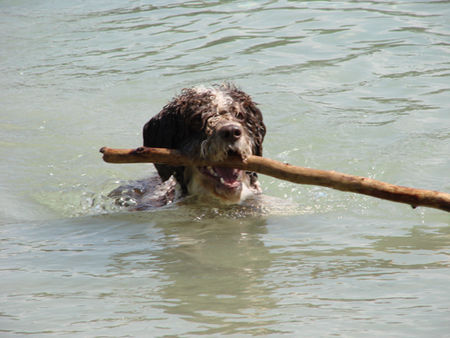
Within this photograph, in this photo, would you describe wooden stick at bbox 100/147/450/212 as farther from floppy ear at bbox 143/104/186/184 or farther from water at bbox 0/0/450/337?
floppy ear at bbox 143/104/186/184

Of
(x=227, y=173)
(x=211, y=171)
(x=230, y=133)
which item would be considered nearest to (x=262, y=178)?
(x=227, y=173)

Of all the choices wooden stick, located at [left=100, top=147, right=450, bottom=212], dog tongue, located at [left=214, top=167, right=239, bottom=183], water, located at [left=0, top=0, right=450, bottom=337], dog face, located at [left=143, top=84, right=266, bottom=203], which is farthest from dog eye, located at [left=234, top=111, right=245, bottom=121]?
water, located at [left=0, top=0, right=450, bottom=337]

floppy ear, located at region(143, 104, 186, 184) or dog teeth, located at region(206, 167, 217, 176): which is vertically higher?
floppy ear, located at region(143, 104, 186, 184)

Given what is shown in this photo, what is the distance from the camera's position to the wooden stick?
439 cm

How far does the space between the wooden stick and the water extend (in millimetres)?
360

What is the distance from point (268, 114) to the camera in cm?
940

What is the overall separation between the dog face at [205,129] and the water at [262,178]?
250mm

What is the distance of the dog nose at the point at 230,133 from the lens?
5.25 meters

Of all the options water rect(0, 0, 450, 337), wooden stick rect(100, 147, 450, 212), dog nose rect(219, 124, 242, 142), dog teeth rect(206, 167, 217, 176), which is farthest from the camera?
dog teeth rect(206, 167, 217, 176)

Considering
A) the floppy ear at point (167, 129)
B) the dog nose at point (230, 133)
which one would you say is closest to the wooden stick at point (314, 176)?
the dog nose at point (230, 133)

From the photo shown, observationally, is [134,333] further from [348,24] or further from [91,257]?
[348,24]

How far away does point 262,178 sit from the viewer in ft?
25.4

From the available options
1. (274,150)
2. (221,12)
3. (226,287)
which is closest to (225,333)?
(226,287)

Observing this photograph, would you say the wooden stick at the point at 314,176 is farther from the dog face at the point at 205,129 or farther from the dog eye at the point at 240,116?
the dog eye at the point at 240,116
